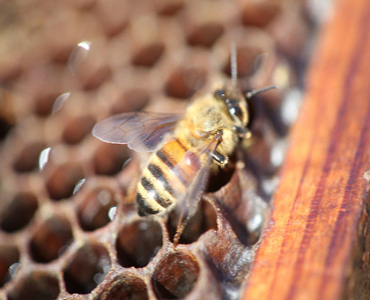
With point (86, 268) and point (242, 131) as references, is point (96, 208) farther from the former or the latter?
point (242, 131)

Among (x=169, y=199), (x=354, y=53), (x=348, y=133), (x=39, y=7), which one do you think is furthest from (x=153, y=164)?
(x=39, y=7)

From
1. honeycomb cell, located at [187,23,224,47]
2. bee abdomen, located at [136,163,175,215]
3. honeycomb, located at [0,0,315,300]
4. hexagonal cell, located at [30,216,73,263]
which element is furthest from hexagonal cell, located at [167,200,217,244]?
honeycomb cell, located at [187,23,224,47]

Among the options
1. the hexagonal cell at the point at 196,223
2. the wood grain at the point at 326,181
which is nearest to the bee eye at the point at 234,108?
the wood grain at the point at 326,181

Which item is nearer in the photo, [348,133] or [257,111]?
[348,133]

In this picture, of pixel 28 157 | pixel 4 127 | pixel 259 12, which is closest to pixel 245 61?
pixel 259 12

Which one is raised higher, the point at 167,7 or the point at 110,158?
the point at 167,7

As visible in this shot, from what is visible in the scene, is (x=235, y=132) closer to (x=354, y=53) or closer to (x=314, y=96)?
(x=314, y=96)

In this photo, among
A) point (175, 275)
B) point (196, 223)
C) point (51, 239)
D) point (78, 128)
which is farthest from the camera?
point (78, 128)

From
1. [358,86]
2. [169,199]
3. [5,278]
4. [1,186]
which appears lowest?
[5,278]
